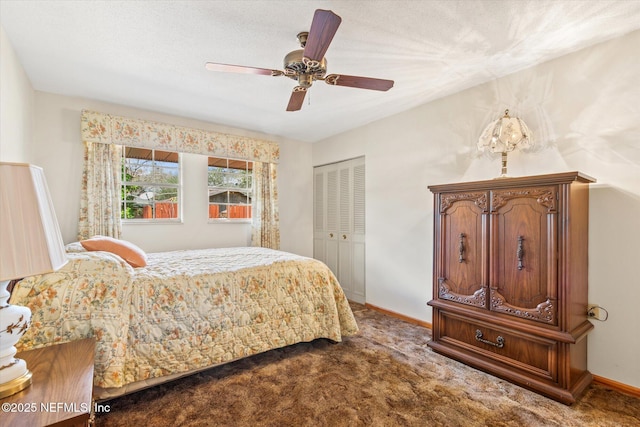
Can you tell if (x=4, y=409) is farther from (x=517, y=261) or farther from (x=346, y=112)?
(x=346, y=112)

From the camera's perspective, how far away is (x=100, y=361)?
173 cm

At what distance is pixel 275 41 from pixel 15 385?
7.41 ft

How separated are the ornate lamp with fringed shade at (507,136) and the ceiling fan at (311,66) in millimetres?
1013

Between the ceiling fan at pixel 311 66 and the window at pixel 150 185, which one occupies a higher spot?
the ceiling fan at pixel 311 66

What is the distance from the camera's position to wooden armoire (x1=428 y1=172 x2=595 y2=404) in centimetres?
195

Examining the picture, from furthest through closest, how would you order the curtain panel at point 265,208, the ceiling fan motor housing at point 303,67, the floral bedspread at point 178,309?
the curtain panel at point 265,208 < the ceiling fan motor housing at point 303,67 < the floral bedspread at point 178,309

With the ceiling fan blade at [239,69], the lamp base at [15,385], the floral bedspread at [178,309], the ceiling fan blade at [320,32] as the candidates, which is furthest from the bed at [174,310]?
the ceiling fan blade at [320,32]

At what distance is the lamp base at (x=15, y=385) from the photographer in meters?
1.02

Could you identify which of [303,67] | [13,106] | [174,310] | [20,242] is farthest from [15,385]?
[13,106]

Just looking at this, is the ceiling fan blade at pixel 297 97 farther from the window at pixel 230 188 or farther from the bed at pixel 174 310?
the window at pixel 230 188

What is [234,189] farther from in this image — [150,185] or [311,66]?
[311,66]

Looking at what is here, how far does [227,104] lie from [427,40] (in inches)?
85.6

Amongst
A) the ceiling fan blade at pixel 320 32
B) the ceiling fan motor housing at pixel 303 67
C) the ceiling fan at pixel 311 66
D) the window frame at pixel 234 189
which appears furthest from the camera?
the window frame at pixel 234 189

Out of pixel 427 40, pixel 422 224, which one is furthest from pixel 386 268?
pixel 427 40
